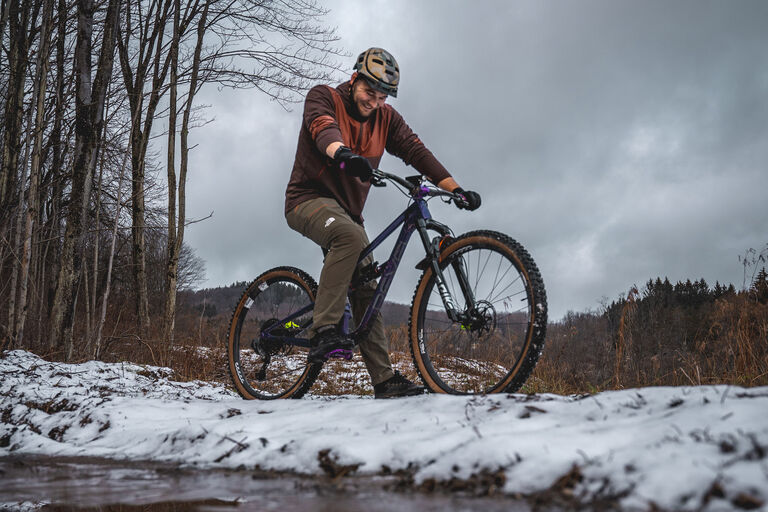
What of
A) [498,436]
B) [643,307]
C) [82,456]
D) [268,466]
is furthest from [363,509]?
[643,307]

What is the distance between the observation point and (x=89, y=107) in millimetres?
6422

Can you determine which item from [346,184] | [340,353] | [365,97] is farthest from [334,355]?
[365,97]

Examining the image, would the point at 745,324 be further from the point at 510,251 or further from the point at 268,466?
the point at 268,466

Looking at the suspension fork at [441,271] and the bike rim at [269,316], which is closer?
the suspension fork at [441,271]

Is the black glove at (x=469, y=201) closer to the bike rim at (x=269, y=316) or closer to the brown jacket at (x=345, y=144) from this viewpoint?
the brown jacket at (x=345, y=144)

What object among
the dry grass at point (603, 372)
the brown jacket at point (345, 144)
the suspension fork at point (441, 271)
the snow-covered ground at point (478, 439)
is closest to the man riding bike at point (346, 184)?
the brown jacket at point (345, 144)

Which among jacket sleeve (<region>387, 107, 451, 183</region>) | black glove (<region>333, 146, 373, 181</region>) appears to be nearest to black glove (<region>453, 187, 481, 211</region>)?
jacket sleeve (<region>387, 107, 451, 183</region>)

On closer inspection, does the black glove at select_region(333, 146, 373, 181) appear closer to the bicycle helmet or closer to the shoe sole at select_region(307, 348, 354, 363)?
the bicycle helmet

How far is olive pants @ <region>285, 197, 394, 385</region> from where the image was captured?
3.40 meters

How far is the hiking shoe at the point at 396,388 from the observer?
3436mm

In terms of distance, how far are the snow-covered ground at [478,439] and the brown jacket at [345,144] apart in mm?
1454

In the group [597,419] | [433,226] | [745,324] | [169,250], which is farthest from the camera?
[169,250]

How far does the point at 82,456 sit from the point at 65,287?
15.3 ft

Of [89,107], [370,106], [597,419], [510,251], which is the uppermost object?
[89,107]
